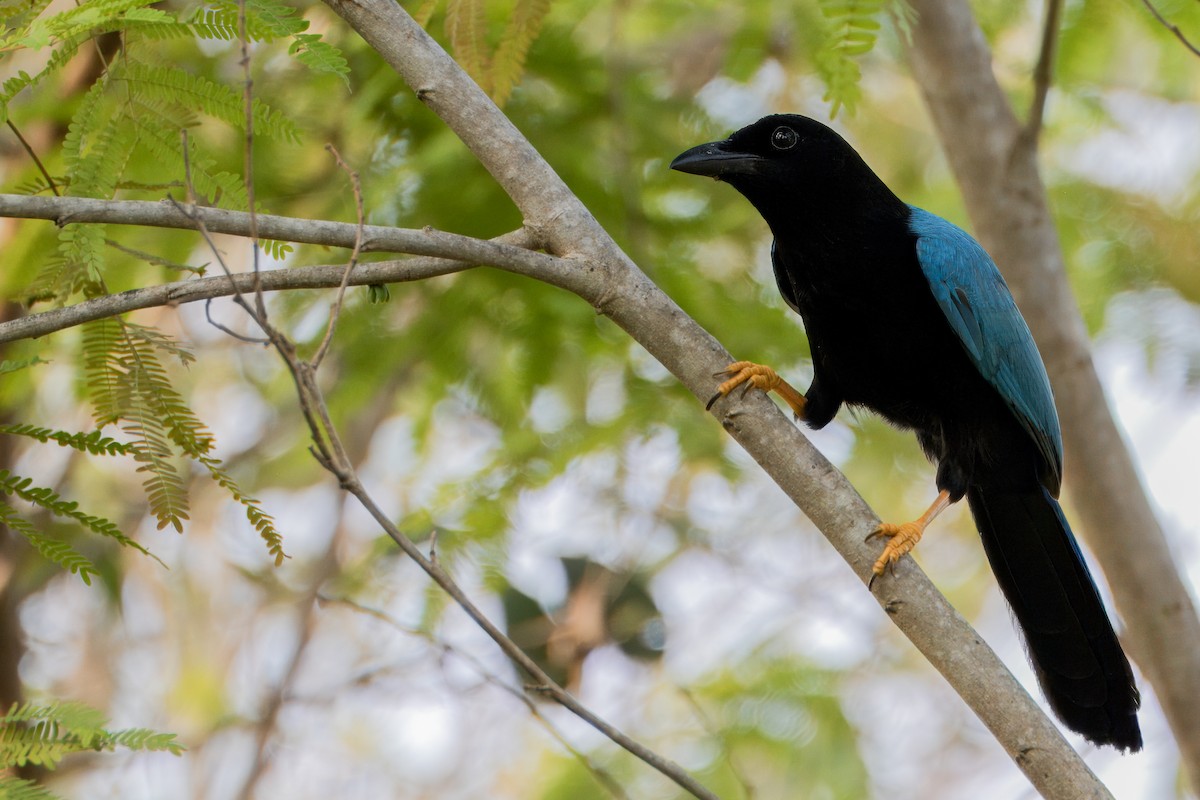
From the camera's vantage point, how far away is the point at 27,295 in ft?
10.6

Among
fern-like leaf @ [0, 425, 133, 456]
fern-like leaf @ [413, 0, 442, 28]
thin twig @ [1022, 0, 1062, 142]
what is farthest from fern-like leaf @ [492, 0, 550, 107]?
thin twig @ [1022, 0, 1062, 142]

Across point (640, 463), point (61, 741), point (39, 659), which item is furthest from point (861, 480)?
point (39, 659)

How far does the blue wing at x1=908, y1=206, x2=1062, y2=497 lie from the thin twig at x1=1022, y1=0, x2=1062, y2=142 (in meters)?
0.80

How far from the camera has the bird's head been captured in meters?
4.14

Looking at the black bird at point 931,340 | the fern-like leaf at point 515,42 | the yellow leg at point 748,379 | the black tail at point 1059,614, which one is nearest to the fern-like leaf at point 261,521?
the yellow leg at point 748,379

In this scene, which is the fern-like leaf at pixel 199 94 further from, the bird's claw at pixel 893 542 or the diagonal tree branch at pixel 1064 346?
the diagonal tree branch at pixel 1064 346

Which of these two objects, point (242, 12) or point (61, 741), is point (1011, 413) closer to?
point (242, 12)

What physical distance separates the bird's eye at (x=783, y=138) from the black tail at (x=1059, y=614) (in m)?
1.45

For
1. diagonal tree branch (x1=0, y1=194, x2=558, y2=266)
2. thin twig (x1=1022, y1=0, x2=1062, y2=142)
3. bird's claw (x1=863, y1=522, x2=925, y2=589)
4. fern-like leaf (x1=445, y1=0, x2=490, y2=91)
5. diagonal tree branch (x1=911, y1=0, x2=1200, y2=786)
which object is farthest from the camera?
diagonal tree branch (x1=911, y1=0, x2=1200, y2=786)

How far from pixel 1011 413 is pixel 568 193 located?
79.3 inches

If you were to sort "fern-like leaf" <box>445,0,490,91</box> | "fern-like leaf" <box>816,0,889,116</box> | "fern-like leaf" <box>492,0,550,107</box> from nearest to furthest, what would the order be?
→ "fern-like leaf" <box>816,0,889,116</box> < "fern-like leaf" <box>445,0,490,91</box> < "fern-like leaf" <box>492,0,550,107</box>

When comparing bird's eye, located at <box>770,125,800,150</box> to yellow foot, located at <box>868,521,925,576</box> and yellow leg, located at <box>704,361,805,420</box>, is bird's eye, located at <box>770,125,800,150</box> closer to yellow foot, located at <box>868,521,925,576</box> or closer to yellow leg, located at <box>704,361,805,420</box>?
yellow leg, located at <box>704,361,805,420</box>

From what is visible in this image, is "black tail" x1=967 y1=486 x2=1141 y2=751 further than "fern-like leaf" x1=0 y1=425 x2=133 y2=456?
Yes

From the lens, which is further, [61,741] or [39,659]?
[39,659]
